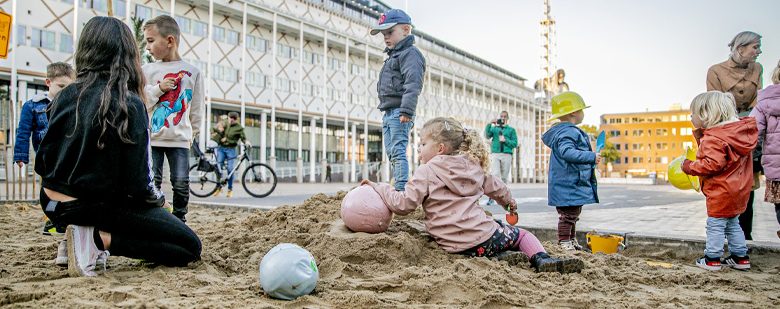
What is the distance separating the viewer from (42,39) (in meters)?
23.9

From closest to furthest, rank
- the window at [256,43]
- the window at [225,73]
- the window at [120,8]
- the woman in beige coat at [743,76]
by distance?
the woman in beige coat at [743,76] → the window at [120,8] → the window at [225,73] → the window at [256,43]

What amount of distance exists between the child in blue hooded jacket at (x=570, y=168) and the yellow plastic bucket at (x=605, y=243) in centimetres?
15

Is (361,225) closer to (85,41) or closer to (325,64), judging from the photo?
(85,41)

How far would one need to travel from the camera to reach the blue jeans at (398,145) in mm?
5461

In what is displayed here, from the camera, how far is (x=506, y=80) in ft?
203

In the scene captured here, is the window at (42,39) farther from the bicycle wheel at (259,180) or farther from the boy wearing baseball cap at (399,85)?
the boy wearing baseball cap at (399,85)

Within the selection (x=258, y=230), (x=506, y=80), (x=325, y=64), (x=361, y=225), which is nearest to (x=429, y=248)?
(x=361, y=225)

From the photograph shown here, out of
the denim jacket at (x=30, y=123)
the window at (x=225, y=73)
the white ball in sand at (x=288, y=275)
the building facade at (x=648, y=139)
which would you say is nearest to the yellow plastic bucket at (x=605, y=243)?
the white ball in sand at (x=288, y=275)

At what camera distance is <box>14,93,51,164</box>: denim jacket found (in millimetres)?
5594

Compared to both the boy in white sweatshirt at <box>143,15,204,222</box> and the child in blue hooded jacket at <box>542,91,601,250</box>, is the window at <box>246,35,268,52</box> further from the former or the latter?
the child in blue hooded jacket at <box>542,91,601,250</box>

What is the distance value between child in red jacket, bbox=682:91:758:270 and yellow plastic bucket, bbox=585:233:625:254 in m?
0.61

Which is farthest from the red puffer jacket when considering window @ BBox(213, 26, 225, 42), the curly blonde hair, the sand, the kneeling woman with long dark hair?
window @ BBox(213, 26, 225, 42)

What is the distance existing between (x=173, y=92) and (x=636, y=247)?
4.29m

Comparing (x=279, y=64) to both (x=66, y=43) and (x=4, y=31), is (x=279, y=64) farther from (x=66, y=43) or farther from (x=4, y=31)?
(x=4, y=31)
